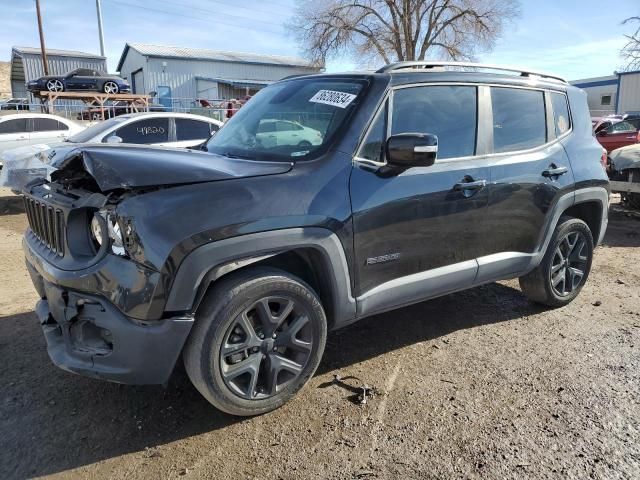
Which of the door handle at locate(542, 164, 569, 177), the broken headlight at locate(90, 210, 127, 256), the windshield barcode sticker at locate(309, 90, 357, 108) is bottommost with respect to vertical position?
the broken headlight at locate(90, 210, 127, 256)

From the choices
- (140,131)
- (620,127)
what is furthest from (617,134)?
(140,131)

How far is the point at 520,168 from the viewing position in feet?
12.8

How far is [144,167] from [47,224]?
0.85m

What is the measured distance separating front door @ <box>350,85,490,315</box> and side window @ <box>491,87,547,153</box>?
0.88 ft

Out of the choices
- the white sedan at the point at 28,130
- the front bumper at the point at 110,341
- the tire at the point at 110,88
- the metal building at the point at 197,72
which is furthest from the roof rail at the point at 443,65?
the metal building at the point at 197,72

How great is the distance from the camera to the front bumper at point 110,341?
244 centimetres

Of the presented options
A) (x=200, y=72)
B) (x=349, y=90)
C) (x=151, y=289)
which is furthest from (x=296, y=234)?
(x=200, y=72)

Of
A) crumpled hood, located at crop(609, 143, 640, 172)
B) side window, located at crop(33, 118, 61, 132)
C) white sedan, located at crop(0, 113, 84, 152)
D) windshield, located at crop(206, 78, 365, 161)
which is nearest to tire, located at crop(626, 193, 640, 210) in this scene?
crumpled hood, located at crop(609, 143, 640, 172)

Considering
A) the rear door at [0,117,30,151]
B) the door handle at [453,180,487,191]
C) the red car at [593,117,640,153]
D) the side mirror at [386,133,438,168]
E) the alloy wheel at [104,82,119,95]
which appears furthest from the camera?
the alloy wheel at [104,82,119,95]

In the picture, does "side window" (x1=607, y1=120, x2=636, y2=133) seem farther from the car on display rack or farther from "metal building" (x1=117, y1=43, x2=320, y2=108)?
"metal building" (x1=117, y1=43, x2=320, y2=108)

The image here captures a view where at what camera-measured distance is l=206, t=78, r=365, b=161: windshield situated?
3.17m

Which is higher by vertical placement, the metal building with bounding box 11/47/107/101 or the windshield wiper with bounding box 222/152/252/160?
the metal building with bounding box 11/47/107/101

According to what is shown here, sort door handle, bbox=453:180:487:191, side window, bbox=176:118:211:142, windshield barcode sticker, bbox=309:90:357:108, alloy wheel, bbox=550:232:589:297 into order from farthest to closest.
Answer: side window, bbox=176:118:211:142 < alloy wheel, bbox=550:232:589:297 < door handle, bbox=453:180:487:191 < windshield barcode sticker, bbox=309:90:357:108

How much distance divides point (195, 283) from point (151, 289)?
202 millimetres
